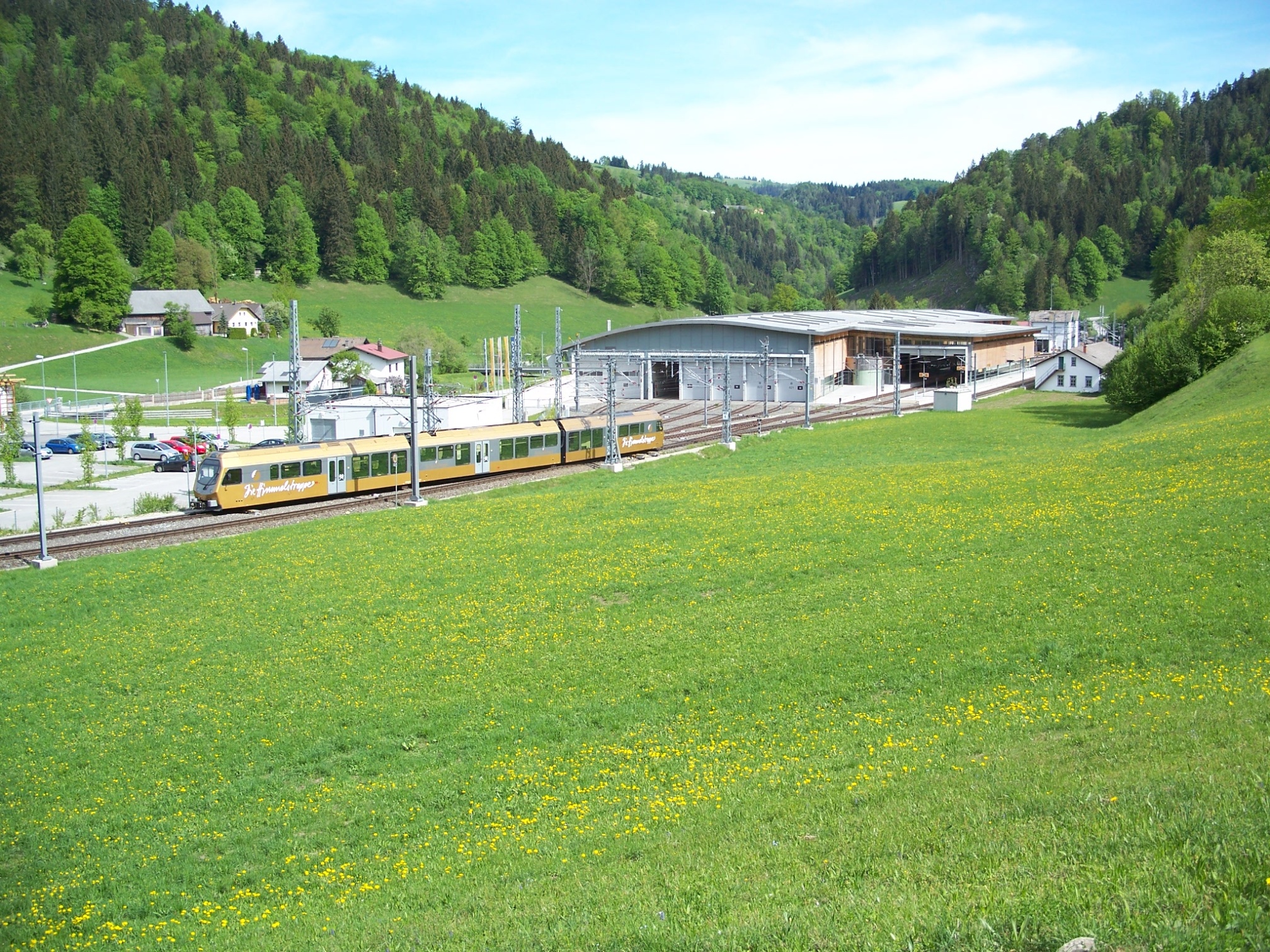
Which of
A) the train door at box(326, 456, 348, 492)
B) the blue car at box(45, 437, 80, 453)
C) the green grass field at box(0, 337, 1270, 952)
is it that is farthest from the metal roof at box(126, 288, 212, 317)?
the green grass field at box(0, 337, 1270, 952)

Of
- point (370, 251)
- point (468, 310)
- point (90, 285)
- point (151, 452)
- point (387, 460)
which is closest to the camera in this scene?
point (387, 460)

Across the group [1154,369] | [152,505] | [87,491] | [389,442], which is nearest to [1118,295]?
[1154,369]

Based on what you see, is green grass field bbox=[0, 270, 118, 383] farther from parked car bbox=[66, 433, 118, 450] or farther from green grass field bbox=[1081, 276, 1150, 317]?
Answer: green grass field bbox=[1081, 276, 1150, 317]

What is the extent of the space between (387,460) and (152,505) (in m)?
10.0

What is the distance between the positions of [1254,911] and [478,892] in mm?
7401

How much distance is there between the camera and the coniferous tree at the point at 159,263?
144 metres

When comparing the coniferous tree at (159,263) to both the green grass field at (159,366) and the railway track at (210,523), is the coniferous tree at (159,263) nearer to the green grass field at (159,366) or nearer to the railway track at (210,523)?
the green grass field at (159,366)

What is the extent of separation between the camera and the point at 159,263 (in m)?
145

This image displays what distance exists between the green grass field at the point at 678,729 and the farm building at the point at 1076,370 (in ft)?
208

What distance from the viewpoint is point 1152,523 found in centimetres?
2308

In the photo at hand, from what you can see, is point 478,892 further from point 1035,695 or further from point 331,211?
point 331,211

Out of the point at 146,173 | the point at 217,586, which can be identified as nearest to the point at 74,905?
the point at 217,586

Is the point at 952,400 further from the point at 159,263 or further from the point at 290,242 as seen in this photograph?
the point at 290,242

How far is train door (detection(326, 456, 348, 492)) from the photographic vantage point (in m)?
42.8
